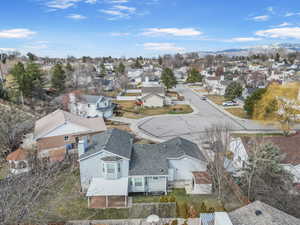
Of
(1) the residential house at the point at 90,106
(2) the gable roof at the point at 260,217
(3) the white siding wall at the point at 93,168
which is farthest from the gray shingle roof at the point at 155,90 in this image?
(2) the gable roof at the point at 260,217

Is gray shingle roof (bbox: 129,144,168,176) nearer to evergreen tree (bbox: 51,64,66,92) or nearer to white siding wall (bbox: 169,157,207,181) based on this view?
white siding wall (bbox: 169,157,207,181)

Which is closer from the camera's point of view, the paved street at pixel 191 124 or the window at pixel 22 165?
the window at pixel 22 165

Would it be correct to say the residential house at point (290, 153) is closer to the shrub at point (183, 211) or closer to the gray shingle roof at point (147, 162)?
the gray shingle roof at point (147, 162)

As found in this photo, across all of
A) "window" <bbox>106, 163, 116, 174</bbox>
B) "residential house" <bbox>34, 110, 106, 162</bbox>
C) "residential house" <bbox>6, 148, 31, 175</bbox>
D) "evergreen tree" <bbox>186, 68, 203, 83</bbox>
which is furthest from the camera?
"evergreen tree" <bbox>186, 68, 203, 83</bbox>

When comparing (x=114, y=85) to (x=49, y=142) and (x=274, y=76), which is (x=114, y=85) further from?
(x=274, y=76)

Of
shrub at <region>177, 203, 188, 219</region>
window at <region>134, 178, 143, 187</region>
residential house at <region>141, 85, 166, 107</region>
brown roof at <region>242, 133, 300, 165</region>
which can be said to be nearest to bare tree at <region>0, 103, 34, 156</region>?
window at <region>134, 178, 143, 187</region>

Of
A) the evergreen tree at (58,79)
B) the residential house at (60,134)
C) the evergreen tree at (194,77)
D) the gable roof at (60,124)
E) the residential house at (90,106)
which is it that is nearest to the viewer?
the residential house at (60,134)

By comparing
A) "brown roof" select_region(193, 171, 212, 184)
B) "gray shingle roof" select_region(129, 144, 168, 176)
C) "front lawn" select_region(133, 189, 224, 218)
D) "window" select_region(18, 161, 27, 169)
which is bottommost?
"front lawn" select_region(133, 189, 224, 218)

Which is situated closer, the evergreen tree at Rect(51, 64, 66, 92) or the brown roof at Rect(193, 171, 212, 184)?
the brown roof at Rect(193, 171, 212, 184)
